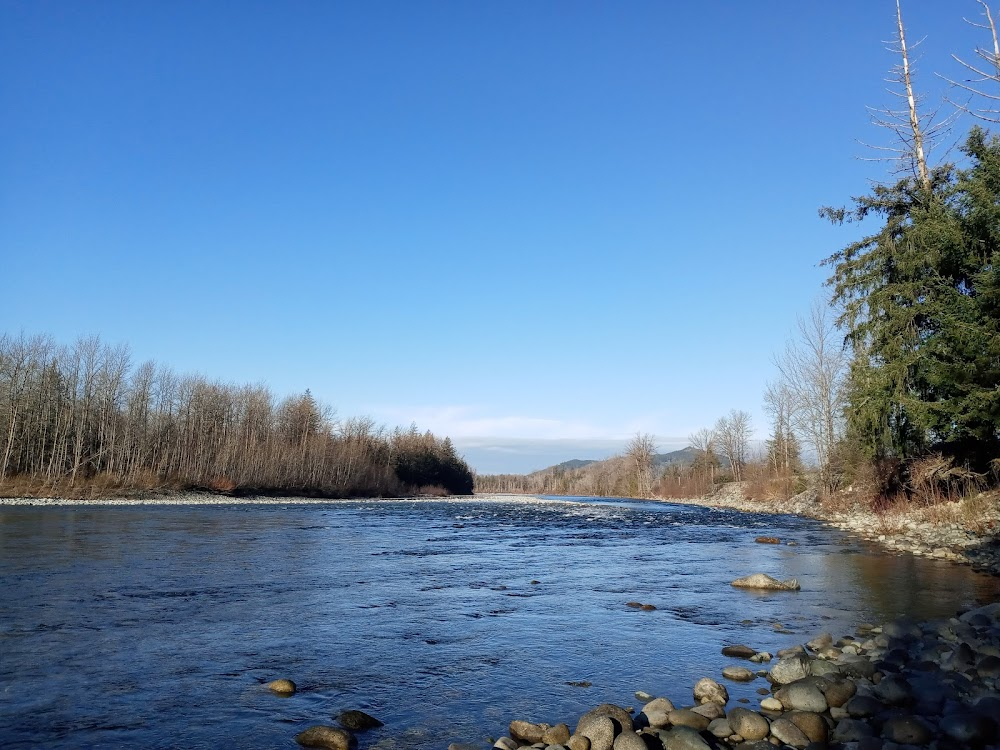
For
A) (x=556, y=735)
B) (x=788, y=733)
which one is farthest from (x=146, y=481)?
(x=788, y=733)

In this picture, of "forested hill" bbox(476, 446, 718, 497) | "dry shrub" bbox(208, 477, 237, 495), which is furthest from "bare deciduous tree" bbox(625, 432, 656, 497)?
"dry shrub" bbox(208, 477, 237, 495)

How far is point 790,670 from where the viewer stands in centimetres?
693

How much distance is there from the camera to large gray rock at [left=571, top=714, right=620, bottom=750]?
5.13m

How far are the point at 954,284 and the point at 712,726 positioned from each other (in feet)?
66.8

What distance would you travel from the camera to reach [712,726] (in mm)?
5598

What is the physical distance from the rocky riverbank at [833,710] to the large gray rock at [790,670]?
10 millimetres

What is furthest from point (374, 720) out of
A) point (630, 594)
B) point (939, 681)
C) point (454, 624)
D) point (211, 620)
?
point (630, 594)

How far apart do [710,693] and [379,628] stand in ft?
16.7

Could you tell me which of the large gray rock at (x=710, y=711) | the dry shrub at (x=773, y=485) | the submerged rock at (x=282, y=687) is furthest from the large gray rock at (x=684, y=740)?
the dry shrub at (x=773, y=485)

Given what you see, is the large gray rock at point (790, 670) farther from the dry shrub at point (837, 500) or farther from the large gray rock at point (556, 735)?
the dry shrub at point (837, 500)

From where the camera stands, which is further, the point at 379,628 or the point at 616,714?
the point at 379,628

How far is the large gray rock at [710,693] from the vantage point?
20.9ft

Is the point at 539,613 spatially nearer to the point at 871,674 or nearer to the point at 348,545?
the point at 871,674

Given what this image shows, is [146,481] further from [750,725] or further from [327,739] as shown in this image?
[750,725]
